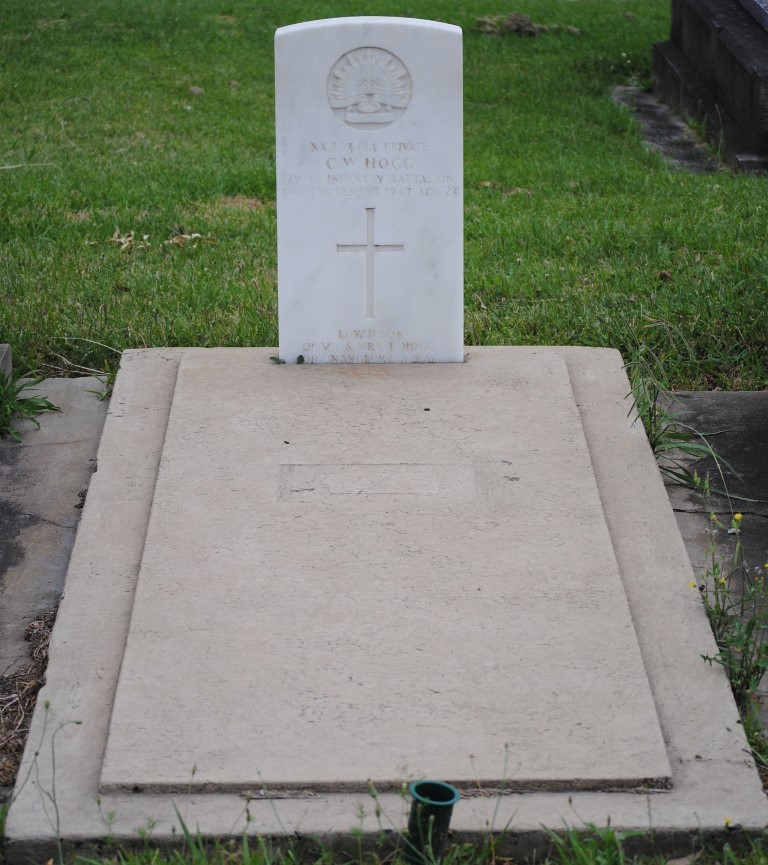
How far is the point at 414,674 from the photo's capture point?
270 centimetres

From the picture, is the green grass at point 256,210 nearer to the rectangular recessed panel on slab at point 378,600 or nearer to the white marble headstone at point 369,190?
the white marble headstone at point 369,190

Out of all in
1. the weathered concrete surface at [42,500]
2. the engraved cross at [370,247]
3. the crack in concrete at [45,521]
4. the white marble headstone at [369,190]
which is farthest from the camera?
the engraved cross at [370,247]

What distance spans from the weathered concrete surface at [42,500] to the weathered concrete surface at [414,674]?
0.58 ft

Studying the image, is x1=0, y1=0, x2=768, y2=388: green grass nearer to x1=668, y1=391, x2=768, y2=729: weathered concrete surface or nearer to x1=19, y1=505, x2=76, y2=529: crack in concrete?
x1=668, y1=391, x2=768, y2=729: weathered concrete surface

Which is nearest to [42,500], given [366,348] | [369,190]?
[366,348]

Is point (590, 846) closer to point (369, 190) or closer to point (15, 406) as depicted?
point (369, 190)

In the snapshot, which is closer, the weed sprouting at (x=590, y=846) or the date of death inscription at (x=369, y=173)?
the weed sprouting at (x=590, y=846)

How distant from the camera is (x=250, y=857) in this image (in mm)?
2270

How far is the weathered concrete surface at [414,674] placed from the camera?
2.36 m

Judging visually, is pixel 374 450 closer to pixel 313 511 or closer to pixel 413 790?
pixel 313 511

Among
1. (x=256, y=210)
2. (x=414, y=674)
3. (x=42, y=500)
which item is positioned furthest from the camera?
(x=256, y=210)

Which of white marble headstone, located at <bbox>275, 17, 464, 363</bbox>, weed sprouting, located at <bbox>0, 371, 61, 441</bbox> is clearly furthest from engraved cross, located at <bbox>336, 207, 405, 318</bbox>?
weed sprouting, located at <bbox>0, 371, 61, 441</bbox>

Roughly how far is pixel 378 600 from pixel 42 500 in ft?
4.26

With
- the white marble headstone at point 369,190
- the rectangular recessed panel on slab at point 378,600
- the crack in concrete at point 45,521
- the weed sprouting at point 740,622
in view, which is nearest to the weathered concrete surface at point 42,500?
the crack in concrete at point 45,521
